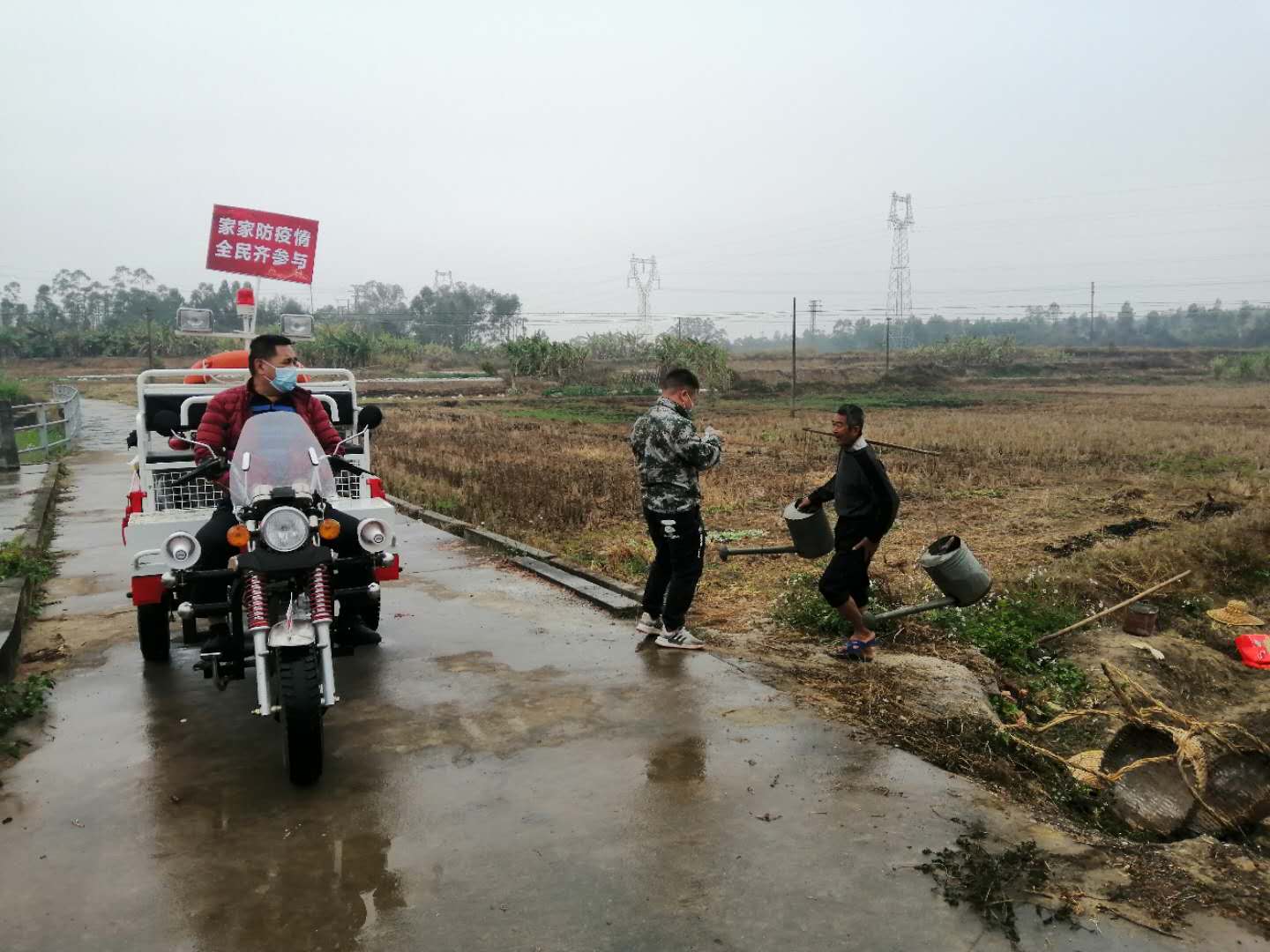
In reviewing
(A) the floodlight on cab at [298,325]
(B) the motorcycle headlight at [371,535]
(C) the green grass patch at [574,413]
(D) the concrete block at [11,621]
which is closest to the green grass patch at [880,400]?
(C) the green grass patch at [574,413]

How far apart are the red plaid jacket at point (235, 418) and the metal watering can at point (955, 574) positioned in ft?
11.1

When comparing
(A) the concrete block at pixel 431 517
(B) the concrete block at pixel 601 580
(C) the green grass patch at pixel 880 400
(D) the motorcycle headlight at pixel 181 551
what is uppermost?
(C) the green grass patch at pixel 880 400

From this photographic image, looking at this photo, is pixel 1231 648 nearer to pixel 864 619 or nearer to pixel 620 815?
pixel 864 619

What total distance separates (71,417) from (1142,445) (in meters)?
21.6

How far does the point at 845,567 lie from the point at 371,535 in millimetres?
2750

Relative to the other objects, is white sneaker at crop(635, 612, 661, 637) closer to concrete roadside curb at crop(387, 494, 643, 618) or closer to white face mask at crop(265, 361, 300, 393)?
concrete roadside curb at crop(387, 494, 643, 618)

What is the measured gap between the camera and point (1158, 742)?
14.3 feet

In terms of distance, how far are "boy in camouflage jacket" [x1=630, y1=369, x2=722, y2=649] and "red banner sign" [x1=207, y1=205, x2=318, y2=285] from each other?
20.9 ft

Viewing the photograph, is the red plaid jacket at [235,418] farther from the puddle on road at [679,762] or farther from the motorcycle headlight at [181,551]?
the puddle on road at [679,762]

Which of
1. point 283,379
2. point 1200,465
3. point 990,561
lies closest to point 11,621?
point 283,379

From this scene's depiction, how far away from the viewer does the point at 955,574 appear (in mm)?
5648

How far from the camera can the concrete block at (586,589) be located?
22.4 feet

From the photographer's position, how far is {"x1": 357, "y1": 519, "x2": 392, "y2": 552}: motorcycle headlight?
482 cm

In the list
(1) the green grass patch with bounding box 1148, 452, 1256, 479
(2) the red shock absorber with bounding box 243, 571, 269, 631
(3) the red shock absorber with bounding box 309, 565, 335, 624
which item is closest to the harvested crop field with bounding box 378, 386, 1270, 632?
(1) the green grass patch with bounding box 1148, 452, 1256, 479
